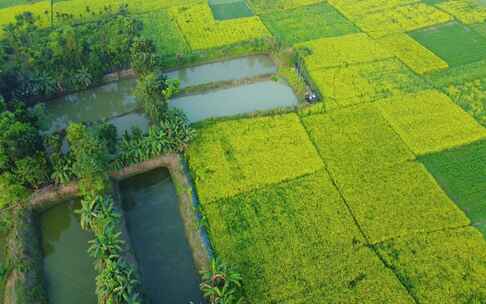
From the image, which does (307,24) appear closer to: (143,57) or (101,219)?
(143,57)

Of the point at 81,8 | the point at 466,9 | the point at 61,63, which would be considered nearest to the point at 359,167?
the point at 61,63

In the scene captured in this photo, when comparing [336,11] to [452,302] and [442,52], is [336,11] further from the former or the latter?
[452,302]

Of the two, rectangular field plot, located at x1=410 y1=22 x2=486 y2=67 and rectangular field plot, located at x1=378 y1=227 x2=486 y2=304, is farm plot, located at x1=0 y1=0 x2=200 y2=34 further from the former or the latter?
rectangular field plot, located at x1=378 y1=227 x2=486 y2=304

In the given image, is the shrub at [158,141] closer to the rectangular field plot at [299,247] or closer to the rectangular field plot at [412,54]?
the rectangular field plot at [299,247]

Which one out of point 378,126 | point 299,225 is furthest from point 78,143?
point 378,126

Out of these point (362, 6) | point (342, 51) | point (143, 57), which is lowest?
point (342, 51)

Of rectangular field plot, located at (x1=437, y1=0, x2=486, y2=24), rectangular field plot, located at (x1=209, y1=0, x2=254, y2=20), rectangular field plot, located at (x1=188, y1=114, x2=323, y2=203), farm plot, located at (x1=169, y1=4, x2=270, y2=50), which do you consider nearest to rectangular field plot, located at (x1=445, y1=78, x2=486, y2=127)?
rectangular field plot, located at (x1=437, y1=0, x2=486, y2=24)

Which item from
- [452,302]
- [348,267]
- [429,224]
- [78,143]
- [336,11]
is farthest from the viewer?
[336,11]
